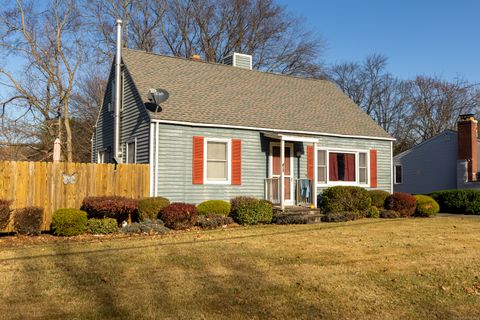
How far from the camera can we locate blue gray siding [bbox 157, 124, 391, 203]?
14.5 m

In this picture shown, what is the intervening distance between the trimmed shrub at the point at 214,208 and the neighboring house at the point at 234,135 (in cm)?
97

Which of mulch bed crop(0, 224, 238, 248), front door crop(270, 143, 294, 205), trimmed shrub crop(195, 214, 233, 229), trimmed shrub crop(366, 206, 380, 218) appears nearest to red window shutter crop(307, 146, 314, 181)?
front door crop(270, 143, 294, 205)

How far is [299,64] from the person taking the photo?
126ft

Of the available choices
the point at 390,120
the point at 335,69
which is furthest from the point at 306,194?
the point at 335,69

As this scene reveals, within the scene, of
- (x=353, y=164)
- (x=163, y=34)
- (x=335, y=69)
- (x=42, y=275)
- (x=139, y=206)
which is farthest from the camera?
(x=335, y=69)

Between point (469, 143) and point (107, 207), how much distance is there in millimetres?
21773

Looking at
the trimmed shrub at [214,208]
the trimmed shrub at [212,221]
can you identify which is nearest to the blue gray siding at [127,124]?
the trimmed shrub at [214,208]

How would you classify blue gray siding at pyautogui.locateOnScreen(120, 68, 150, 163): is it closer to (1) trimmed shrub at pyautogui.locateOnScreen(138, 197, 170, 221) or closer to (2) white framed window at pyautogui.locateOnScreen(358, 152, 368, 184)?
(1) trimmed shrub at pyautogui.locateOnScreen(138, 197, 170, 221)

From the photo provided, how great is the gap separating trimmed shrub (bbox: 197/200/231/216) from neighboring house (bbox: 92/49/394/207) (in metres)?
0.97

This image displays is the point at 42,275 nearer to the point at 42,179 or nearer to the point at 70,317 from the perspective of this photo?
the point at 70,317

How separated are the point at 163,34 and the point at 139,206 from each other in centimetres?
2592

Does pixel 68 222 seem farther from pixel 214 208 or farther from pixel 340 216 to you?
pixel 340 216

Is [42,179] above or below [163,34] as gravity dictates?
below

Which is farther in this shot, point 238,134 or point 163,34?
point 163,34
